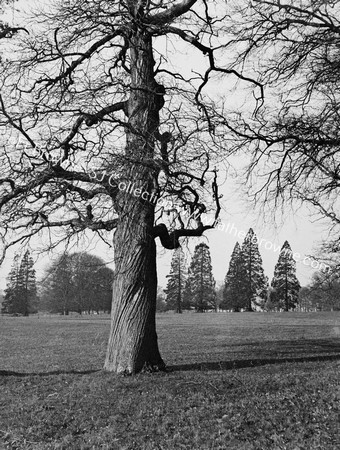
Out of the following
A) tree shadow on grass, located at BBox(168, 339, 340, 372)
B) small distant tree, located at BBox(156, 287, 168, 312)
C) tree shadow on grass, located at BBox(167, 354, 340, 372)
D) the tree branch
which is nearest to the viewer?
the tree branch

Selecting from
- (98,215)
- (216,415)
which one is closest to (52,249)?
(98,215)

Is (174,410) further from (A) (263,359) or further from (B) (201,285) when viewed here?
(B) (201,285)

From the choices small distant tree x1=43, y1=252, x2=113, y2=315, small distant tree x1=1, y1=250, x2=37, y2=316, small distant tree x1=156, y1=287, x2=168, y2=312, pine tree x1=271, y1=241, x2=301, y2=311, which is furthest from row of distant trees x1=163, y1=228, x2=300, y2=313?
small distant tree x1=1, y1=250, x2=37, y2=316

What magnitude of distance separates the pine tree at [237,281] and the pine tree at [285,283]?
5.35 m

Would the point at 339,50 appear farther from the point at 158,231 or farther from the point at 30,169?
the point at 30,169

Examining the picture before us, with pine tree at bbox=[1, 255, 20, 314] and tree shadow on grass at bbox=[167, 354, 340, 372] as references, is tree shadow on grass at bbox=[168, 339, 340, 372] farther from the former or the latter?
pine tree at bbox=[1, 255, 20, 314]

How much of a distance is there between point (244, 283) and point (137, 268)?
60.8m

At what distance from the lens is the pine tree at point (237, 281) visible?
6888cm

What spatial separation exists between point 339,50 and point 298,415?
20.7ft

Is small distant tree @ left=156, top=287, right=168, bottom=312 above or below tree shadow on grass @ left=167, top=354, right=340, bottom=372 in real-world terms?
above

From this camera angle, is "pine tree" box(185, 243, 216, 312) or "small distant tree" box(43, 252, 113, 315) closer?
"small distant tree" box(43, 252, 113, 315)

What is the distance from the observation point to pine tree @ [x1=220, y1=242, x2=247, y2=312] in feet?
226

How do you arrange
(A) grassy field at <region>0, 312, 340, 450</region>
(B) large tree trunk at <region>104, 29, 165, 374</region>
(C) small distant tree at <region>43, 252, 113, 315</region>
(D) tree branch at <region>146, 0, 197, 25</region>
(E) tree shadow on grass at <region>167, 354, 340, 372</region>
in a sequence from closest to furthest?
1. (A) grassy field at <region>0, 312, 340, 450</region>
2. (B) large tree trunk at <region>104, 29, 165, 374</region>
3. (D) tree branch at <region>146, 0, 197, 25</region>
4. (E) tree shadow on grass at <region>167, 354, 340, 372</region>
5. (C) small distant tree at <region>43, 252, 113, 315</region>

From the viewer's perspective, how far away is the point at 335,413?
6441 mm
